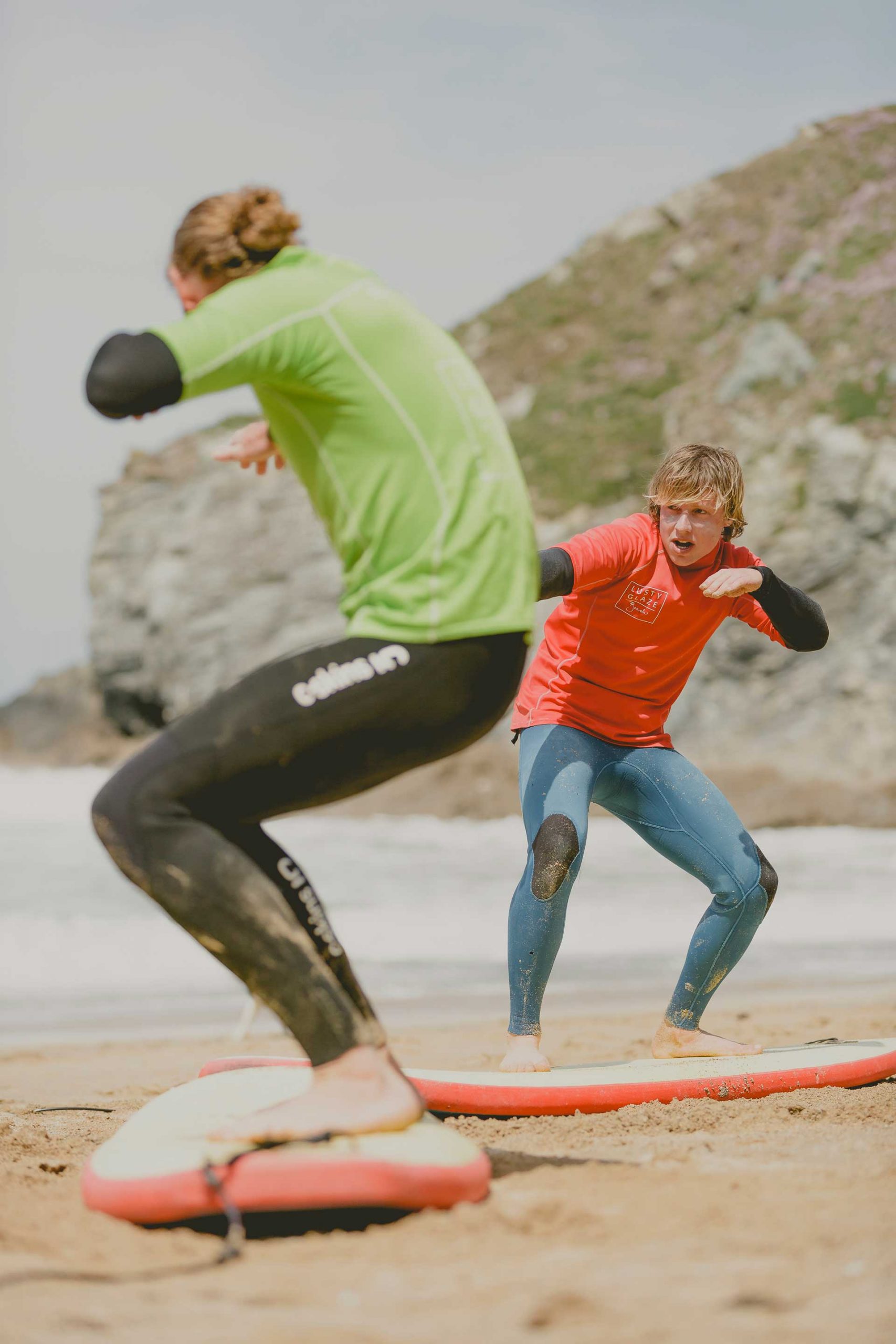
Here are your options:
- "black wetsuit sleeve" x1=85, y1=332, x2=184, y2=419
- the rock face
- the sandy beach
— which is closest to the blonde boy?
the sandy beach

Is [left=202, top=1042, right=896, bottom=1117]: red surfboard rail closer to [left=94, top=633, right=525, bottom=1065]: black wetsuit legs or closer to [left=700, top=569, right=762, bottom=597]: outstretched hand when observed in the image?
[left=94, top=633, right=525, bottom=1065]: black wetsuit legs

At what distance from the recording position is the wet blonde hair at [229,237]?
2.35 metres

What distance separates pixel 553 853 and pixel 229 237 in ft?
6.94

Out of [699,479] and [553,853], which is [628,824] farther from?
[699,479]

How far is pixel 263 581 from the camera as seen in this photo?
1280 inches

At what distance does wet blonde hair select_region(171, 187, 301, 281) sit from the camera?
235cm

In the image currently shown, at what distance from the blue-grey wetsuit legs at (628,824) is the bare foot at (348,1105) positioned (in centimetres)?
142

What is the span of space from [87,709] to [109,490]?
690 centimetres

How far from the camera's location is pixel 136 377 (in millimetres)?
2152

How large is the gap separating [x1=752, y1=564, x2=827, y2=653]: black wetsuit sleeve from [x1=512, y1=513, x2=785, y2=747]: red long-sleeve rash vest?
66 mm

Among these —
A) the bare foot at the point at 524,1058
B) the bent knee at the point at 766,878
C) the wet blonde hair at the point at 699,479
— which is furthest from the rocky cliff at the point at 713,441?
the wet blonde hair at the point at 699,479

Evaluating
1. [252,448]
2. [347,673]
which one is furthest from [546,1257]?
[252,448]

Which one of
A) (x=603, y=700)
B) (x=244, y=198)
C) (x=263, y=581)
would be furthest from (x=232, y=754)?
(x=263, y=581)

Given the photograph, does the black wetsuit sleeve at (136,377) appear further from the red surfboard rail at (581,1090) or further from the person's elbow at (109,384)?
the red surfboard rail at (581,1090)
